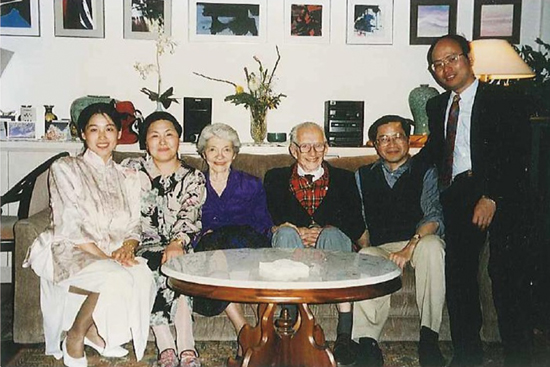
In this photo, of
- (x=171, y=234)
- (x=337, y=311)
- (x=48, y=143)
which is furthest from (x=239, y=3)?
(x=337, y=311)

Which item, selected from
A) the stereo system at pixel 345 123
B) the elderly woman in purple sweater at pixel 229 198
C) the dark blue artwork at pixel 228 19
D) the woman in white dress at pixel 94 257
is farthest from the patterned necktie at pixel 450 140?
the dark blue artwork at pixel 228 19

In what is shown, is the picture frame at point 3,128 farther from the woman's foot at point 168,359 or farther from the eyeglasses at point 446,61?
the eyeglasses at point 446,61

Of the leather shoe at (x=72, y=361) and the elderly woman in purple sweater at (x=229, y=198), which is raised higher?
the elderly woman in purple sweater at (x=229, y=198)

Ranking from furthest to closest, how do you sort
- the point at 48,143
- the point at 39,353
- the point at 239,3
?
the point at 239,3 → the point at 48,143 → the point at 39,353

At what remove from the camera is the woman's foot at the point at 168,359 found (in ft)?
8.16

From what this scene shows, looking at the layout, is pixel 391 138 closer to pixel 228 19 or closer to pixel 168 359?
pixel 168 359

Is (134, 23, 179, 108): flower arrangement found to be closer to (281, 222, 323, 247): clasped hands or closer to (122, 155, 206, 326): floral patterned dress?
(122, 155, 206, 326): floral patterned dress

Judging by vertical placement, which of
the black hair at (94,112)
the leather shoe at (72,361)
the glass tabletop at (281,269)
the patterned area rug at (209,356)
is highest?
the black hair at (94,112)

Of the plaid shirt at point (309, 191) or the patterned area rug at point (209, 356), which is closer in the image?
the patterned area rug at point (209, 356)

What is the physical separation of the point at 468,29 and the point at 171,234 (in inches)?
109

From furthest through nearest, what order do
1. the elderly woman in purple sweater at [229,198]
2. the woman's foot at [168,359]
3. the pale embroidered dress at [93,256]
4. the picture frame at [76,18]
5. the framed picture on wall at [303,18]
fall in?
the framed picture on wall at [303,18]
the picture frame at [76,18]
the elderly woman in purple sweater at [229,198]
the woman's foot at [168,359]
the pale embroidered dress at [93,256]

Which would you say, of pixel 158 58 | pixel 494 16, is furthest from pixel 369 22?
pixel 158 58

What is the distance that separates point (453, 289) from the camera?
8.60 ft

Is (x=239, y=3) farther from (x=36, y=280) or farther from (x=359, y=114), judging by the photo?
(x=36, y=280)
